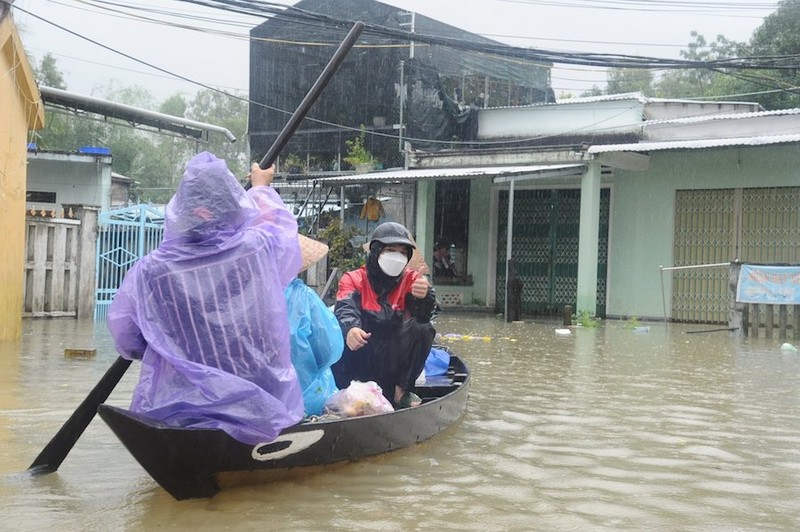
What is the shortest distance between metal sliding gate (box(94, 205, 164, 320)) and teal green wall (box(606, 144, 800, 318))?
9018 millimetres

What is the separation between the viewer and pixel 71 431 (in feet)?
16.0

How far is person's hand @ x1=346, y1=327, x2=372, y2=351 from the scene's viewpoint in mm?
5664

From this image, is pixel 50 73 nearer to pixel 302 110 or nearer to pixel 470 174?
pixel 470 174

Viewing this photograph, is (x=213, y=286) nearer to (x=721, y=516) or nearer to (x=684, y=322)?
(x=721, y=516)

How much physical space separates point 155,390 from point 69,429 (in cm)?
95

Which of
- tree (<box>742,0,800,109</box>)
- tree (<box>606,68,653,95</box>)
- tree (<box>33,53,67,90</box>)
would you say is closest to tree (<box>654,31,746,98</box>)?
tree (<box>606,68,653,95</box>)

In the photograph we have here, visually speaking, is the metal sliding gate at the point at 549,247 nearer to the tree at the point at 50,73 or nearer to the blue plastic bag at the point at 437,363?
the blue plastic bag at the point at 437,363

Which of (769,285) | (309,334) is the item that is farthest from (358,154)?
(309,334)

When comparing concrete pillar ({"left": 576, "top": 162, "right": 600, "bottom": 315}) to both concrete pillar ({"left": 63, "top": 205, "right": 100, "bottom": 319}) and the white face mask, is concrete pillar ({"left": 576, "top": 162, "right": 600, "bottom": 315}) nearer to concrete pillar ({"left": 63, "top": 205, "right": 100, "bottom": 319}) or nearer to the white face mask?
concrete pillar ({"left": 63, "top": 205, "right": 100, "bottom": 319})

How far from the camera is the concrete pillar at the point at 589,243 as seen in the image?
1714 cm

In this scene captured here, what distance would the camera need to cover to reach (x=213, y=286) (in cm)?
423

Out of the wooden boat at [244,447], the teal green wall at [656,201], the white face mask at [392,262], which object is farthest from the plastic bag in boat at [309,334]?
the teal green wall at [656,201]

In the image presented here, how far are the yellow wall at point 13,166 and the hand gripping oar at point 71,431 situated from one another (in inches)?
246

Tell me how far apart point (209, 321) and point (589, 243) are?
1368 cm
